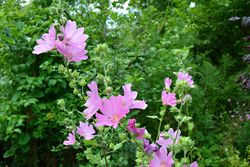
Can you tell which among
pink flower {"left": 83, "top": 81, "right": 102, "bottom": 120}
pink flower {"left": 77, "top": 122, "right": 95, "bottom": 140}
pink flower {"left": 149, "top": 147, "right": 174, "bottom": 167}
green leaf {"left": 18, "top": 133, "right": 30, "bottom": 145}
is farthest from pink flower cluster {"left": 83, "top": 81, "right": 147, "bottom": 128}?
green leaf {"left": 18, "top": 133, "right": 30, "bottom": 145}

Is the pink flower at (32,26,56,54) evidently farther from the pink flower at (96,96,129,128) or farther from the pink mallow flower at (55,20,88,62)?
the pink flower at (96,96,129,128)

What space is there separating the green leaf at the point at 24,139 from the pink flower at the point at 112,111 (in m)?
1.84

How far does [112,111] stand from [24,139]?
6.16 ft

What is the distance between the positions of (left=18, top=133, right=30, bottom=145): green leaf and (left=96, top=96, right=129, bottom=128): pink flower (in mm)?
1843

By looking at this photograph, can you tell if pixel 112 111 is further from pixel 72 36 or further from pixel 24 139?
pixel 24 139

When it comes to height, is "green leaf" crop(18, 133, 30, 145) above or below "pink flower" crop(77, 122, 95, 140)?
below

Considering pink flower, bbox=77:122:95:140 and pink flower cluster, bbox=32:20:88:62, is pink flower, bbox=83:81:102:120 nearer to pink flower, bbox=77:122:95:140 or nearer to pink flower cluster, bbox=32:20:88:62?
pink flower cluster, bbox=32:20:88:62

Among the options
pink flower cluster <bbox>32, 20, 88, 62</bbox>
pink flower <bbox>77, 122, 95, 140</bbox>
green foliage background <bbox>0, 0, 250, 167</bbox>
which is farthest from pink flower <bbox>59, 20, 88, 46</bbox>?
green foliage background <bbox>0, 0, 250, 167</bbox>

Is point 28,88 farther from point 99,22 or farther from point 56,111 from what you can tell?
point 99,22

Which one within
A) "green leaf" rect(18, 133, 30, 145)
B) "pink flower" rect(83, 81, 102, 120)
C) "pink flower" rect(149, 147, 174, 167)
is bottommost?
"green leaf" rect(18, 133, 30, 145)

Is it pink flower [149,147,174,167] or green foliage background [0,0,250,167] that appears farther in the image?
green foliage background [0,0,250,167]

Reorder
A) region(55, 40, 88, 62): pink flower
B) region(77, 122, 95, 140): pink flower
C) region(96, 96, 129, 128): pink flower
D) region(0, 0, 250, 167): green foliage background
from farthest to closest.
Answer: region(0, 0, 250, 167): green foliage background → region(77, 122, 95, 140): pink flower → region(55, 40, 88, 62): pink flower → region(96, 96, 129, 128): pink flower

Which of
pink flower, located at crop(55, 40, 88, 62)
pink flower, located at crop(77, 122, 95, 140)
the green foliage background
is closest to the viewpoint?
pink flower, located at crop(55, 40, 88, 62)

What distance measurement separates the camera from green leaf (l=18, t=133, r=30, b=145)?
269cm
